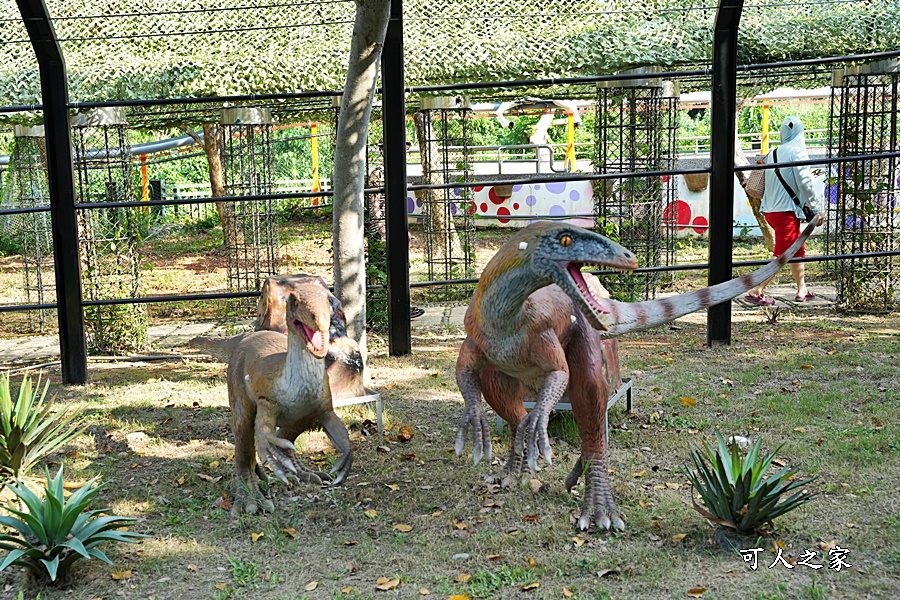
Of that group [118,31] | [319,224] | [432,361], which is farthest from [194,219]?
[432,361]

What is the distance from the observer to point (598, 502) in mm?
3883

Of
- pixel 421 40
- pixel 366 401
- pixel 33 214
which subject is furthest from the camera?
pixel 33 214

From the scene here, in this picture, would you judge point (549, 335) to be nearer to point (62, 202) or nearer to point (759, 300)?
point (62, 202)

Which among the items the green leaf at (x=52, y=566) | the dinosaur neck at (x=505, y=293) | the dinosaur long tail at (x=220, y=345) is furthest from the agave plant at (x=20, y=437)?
the dinosaur neck at (x=505, y=293)

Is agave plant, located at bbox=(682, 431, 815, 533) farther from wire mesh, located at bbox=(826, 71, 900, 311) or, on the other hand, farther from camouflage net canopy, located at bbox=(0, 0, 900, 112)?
wire mesh, located at bbox=(826, 71, 900, 311)

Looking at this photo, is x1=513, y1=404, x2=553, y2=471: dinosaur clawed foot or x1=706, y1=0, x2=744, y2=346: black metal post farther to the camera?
x1=706, y1=0, x2=744, y2=346: black metal post

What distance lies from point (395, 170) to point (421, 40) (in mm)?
1695

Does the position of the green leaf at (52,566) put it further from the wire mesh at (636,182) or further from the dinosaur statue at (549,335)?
the wire mesh at (636,182)

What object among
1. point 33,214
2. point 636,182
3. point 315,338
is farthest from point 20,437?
point 33,214

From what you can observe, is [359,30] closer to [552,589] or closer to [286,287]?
[286,287]

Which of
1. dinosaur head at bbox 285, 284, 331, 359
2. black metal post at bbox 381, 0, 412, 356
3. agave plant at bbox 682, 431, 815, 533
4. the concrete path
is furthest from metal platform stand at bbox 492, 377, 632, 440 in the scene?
the concrete path

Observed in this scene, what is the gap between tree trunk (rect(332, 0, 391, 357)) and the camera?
5.11 m

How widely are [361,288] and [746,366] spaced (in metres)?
2.76

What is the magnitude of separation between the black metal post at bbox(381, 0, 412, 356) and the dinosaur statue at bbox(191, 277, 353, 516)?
8.43ft
